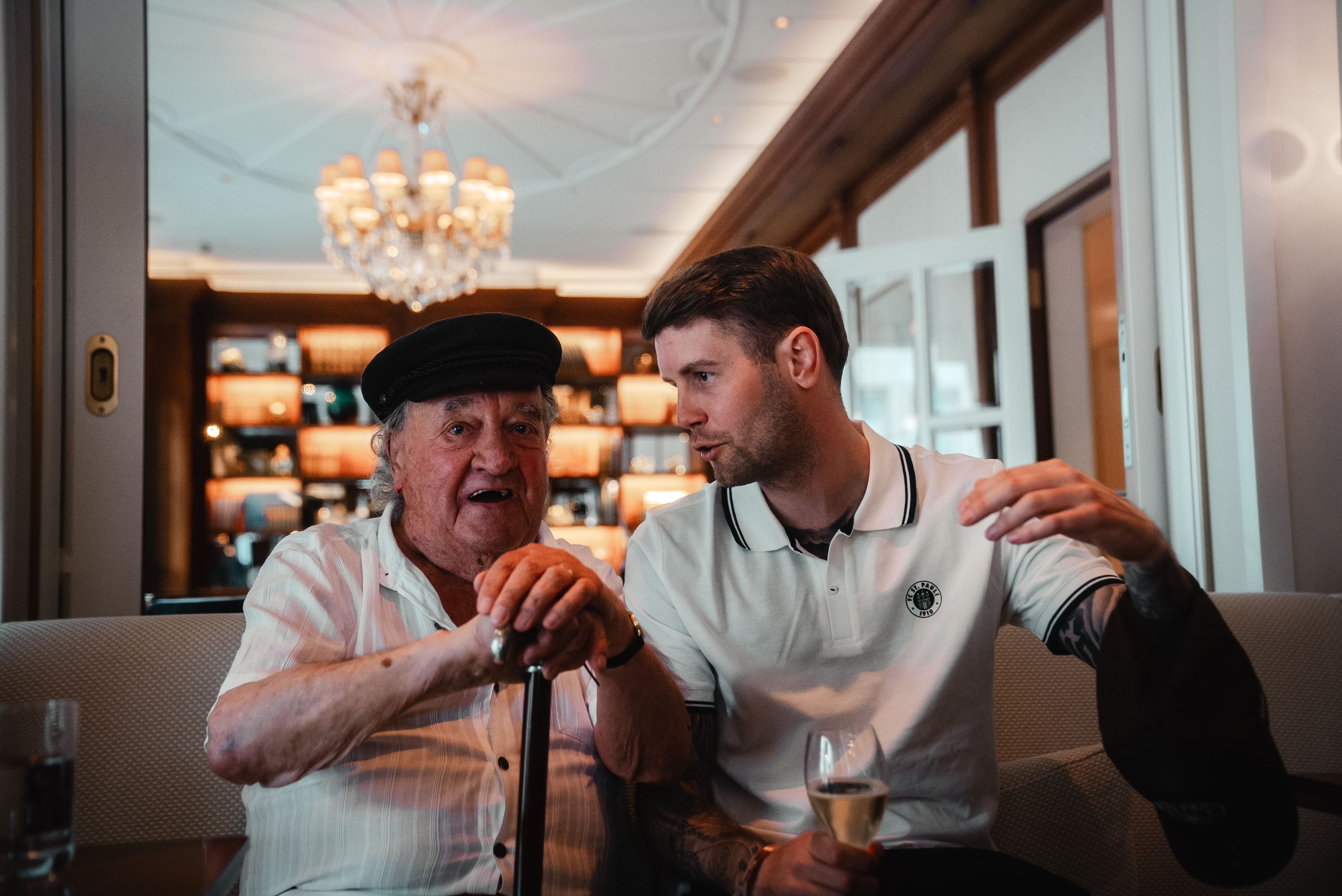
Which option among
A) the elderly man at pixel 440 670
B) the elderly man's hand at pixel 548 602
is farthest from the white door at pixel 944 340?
the elderly man's hand at pixel 548 602

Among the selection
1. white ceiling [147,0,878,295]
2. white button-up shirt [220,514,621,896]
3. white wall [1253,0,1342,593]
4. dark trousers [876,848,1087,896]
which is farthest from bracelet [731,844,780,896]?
white ceiling [147,0,878,295]

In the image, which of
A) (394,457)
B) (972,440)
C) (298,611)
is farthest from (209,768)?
(972,440)

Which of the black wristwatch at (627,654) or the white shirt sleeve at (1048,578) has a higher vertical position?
the white shirt sleeve at (1048,578)

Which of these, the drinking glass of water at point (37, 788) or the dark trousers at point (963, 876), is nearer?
the drinking glass of water at point (37, 788)

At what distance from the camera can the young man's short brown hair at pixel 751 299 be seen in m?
1.50

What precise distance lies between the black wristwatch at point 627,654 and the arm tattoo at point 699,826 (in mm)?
176

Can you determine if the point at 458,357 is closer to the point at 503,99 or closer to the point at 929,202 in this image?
the point at 929,202

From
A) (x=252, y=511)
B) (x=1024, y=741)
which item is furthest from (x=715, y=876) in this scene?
(x=252, y=511)

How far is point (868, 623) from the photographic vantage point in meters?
1.37

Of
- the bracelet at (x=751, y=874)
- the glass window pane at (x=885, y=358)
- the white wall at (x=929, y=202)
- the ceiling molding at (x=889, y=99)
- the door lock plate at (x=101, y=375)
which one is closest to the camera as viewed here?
the bracelet at (x=751, y=874)

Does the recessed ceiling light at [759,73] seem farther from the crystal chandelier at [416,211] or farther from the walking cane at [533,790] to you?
the walking cane at [533,790]

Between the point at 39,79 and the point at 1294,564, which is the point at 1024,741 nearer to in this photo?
the point at 1294,564

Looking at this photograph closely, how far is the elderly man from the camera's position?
3.84 feet

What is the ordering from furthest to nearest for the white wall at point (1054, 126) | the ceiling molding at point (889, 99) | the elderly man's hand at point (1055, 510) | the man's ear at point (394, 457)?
the ceiling molding at point (889, 99), the white wall at point (1054, 126), the man's ear at point (394, 457), the elderly man's hand at point (1055, 510)
